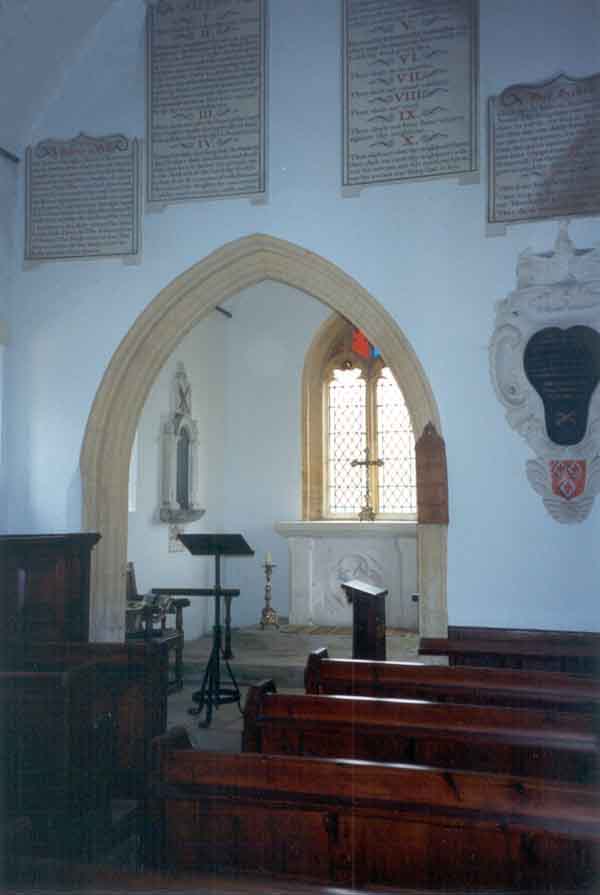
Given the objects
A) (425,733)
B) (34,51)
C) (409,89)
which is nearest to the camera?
(425,733)

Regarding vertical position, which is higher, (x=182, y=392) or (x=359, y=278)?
(x=359, y=278)

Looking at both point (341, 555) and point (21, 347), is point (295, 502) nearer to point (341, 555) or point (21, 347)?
point (341, 555)

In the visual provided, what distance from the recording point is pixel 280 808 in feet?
7.25

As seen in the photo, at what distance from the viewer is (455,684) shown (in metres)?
3.38

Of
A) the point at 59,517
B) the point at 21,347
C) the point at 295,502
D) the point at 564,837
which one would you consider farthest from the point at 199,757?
the point at 295,502

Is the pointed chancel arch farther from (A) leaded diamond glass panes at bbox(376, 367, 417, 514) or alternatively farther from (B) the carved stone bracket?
(A) leaded diamond glass panes at bbox(376, 367, 417, 514)

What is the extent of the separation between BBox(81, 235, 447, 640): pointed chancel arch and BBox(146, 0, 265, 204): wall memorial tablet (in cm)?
49

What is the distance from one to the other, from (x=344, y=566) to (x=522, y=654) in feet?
14.5

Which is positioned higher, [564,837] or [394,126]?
[394,126]

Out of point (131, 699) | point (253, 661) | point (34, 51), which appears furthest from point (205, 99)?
point (253, 661)

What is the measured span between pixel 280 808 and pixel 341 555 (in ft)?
20.8

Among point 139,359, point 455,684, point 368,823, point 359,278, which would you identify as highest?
point 359,278

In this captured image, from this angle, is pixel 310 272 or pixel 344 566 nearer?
pixel 310 272

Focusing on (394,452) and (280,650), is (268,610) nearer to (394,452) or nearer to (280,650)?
(280,650)
